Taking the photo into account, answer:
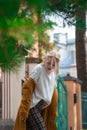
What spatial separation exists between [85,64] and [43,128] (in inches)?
502

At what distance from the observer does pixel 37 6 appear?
4.93 ft

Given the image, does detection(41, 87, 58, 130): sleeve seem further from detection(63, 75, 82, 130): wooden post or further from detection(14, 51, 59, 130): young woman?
detection(63, 75, 82, 130): wooden post

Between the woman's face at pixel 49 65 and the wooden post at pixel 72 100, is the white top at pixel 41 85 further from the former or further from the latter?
the wooden post at pixel 72 100

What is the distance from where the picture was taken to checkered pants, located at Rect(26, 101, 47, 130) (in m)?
6.02

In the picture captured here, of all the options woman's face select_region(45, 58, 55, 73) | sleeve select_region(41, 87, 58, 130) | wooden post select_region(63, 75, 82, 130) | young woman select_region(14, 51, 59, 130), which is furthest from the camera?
wooden post select_region(63, 75, 82, 130)

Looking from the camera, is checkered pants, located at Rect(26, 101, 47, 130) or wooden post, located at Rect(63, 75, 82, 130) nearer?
checkered pants, located at Rect(26, 101, 47, 130)

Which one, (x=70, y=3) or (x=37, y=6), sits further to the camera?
(x=70, y=3)

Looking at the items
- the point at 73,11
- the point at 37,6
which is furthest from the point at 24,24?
the point at 73,11

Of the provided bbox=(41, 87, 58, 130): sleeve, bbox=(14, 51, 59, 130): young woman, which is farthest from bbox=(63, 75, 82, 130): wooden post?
bbox=(14, 51, 59, 130): young woman

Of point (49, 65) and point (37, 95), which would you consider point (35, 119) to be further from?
point (49, 65)

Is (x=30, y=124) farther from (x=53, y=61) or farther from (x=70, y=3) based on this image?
(x=70, y=3)

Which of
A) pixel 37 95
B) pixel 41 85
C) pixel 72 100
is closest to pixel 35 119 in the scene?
pixel 37 95

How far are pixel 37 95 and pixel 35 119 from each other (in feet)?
1.03

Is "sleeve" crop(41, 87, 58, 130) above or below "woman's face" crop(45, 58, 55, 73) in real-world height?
below
